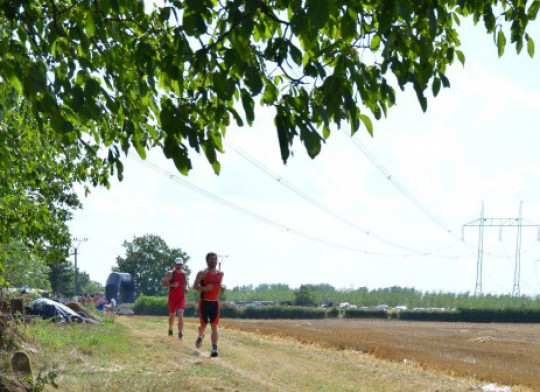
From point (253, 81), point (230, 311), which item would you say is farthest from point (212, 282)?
point (230, 311)

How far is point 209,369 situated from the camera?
12.1 m

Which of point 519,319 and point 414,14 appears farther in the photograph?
point 519,319

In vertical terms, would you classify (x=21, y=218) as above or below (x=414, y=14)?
below

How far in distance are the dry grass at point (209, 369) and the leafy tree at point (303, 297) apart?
86.5 meters

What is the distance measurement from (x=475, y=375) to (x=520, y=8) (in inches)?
377

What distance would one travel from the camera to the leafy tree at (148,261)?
142625mm

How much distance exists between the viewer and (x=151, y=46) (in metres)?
6.07

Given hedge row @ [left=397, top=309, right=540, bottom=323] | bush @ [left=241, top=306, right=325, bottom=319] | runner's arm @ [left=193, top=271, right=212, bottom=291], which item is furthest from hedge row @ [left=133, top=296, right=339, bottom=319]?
runner's arm @ [left=193, top=271, right=212, bottom=291]

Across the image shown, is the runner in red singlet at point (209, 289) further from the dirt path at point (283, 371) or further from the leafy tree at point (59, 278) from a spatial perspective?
the leafy tree at point (59, 278)

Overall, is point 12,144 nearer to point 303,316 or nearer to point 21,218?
point 21,218

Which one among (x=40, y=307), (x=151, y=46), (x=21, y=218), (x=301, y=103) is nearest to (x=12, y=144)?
(x=21, y=218)

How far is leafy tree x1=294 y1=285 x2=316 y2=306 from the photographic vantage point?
10331cm

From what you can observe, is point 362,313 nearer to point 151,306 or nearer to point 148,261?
point 151,306

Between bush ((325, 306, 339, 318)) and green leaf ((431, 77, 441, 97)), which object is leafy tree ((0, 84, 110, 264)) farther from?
bush ((325, 306, 339, 318))
